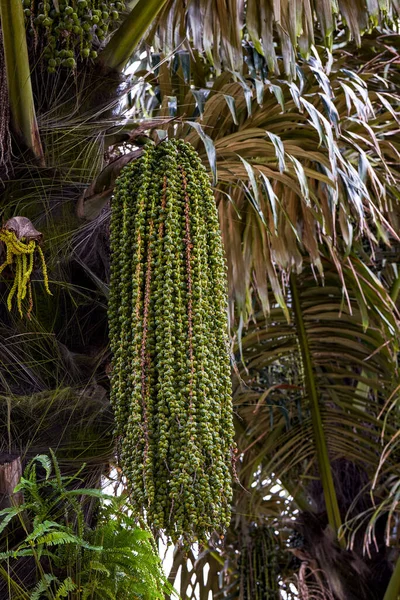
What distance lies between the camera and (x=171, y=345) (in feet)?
7.03

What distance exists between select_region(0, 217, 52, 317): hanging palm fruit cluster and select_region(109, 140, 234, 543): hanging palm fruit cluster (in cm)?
Answer: 23

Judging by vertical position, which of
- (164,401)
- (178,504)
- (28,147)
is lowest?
(178,504)

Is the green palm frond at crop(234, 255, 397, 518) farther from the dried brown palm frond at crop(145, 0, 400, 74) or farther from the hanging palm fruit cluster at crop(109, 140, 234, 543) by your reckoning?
the hanging palm fruit cluster at crop(109, 140, 234, 543)

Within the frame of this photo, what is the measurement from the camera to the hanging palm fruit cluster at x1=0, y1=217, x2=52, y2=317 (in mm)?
2377

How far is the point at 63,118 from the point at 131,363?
3.25 ft

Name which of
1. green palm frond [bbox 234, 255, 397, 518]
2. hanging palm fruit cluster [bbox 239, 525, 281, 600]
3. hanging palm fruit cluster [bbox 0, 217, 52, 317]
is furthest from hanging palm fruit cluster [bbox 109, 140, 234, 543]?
hanging palm fruit cluster [bbox 239, 525, 281, 600]

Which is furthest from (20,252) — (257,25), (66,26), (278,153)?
(257,25)

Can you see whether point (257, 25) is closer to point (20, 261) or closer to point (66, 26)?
point (66, 26)

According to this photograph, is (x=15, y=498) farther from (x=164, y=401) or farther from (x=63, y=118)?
(x=63, y=118)

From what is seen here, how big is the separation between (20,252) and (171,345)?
1.81 feet

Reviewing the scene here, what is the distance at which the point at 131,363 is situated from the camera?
2170 mm

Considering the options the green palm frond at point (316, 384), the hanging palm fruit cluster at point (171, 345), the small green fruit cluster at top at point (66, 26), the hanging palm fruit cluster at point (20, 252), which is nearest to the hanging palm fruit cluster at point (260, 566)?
the green palm frond at point (316, 384)

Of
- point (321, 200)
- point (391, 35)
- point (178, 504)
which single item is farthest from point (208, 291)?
point (391, 35)

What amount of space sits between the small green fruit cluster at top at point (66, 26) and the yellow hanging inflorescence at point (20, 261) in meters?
0.64
